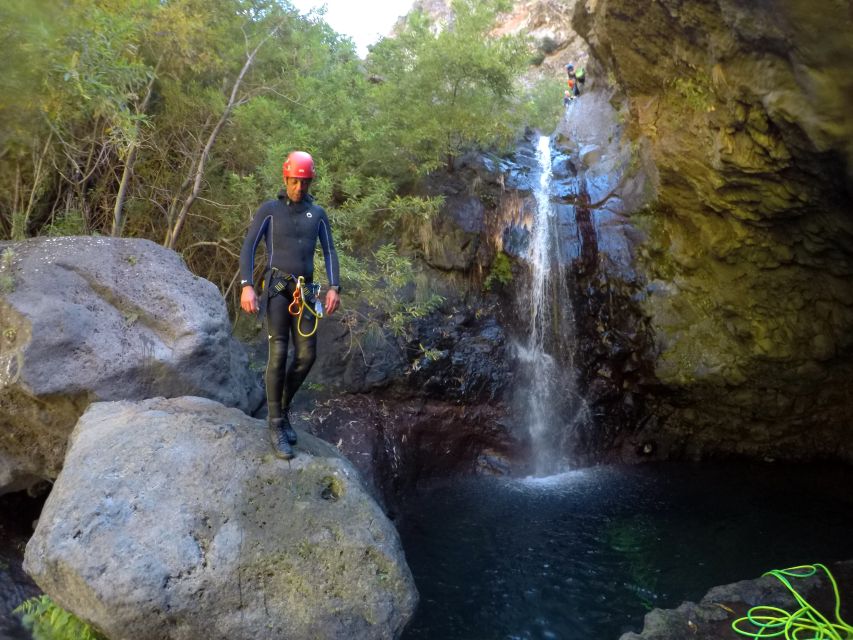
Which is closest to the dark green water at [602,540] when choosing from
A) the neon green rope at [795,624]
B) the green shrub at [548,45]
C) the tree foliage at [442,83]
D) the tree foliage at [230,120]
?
the neon green rope at [795,624]

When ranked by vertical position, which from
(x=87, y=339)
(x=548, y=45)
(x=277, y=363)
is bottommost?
(x=277, y=363)

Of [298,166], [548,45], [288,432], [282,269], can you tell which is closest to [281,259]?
[282,269]

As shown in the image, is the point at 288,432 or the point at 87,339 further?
A: the point at 87,339

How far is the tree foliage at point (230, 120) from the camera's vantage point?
15.2 ft

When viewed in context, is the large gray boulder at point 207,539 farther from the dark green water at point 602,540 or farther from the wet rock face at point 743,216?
the wet rock face at point 743,216

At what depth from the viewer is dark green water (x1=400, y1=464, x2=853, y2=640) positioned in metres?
4.34

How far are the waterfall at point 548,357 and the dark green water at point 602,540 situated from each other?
0.56m

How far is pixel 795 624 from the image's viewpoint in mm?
3504

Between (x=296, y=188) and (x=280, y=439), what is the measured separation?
1.66 meters

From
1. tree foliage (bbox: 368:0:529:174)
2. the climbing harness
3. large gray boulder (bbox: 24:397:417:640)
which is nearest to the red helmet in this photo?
the climbing harness

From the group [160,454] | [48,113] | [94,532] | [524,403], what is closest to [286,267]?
[160,454]

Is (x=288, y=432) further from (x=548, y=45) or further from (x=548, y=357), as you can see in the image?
(x=548, y=45)

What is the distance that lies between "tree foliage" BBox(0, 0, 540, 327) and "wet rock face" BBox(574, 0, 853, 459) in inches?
94.1

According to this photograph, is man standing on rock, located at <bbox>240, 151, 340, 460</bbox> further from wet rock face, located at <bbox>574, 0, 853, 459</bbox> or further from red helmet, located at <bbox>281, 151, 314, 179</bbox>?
wet rock face, located at <bbox>574, 0, 853, 459</bbox>
